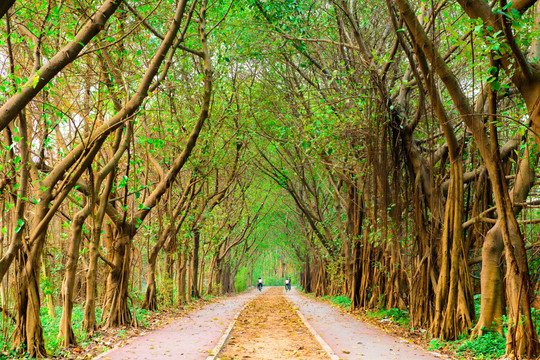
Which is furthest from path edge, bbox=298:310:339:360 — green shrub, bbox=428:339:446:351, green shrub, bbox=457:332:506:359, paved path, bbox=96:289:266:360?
green shrub, bbox=457:332:506:359

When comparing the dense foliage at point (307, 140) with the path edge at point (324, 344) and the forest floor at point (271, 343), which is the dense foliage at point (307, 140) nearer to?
the forest floor at point (271, 343)

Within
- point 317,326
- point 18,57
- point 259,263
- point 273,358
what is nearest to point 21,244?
point 273,358

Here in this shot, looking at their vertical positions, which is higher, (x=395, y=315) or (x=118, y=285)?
(x=118, y=285)

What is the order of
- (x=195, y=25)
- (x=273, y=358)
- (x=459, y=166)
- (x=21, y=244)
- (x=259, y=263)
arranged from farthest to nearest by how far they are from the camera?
(x=259, y=263) → (x=195, y=25) → (x=459, y=166) → (x=273, y=358) → (x=21, y=244)

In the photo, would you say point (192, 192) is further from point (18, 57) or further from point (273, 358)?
point (273, 358)

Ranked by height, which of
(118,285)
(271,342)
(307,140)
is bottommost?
(271,342)

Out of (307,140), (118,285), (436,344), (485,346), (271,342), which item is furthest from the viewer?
(307,140)

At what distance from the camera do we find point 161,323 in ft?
39.3

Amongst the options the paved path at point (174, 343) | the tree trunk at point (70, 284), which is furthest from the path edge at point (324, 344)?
the tree trunk at point (70, 284)

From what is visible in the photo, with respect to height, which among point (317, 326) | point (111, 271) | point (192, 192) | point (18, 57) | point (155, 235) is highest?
point (18, 57)

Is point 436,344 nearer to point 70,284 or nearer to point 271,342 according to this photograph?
point 271,342

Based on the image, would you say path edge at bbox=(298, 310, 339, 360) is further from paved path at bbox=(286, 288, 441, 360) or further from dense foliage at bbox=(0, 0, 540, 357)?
dense foliage at bbox=(0, 0, 540, 357)

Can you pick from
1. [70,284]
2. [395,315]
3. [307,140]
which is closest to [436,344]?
[395,315]

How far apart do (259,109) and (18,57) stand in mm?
8708
